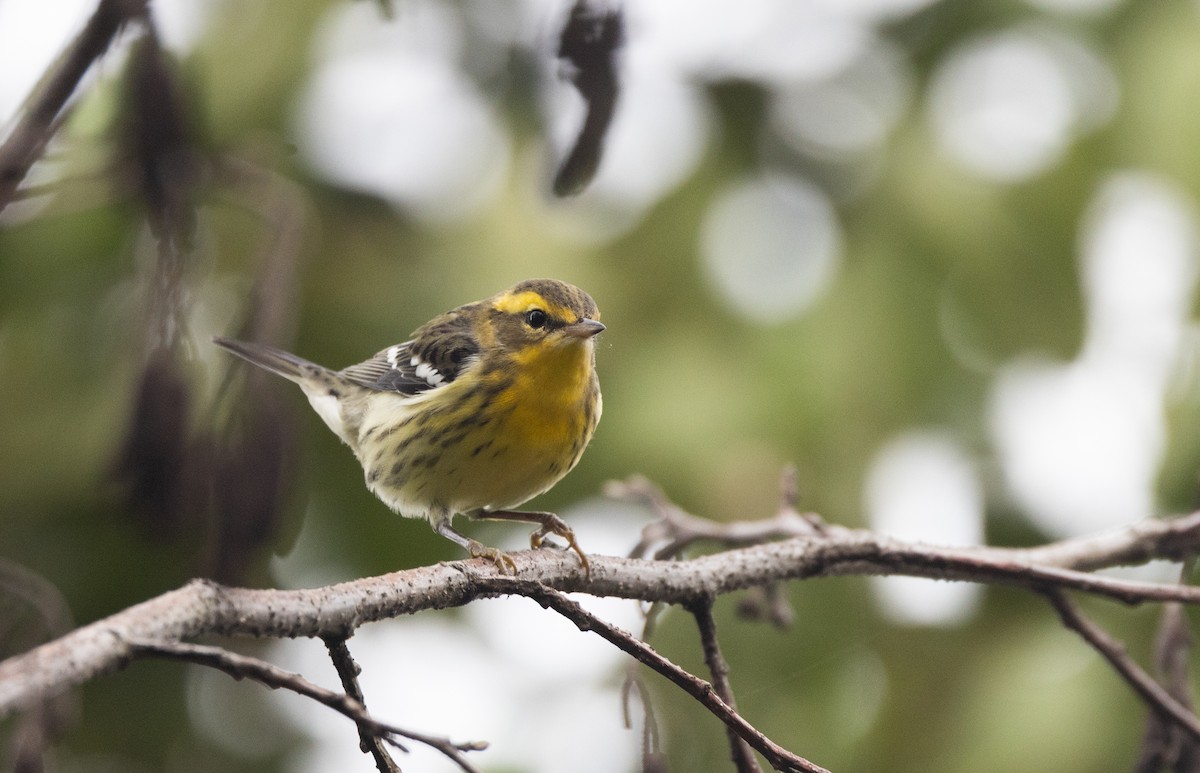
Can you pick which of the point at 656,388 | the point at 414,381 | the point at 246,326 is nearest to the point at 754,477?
the point at 656,388

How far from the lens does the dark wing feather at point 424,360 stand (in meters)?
3.50

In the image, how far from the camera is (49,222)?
3.39m

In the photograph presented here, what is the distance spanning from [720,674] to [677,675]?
39 cm

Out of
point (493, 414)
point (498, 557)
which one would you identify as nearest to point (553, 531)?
point (493, 414)

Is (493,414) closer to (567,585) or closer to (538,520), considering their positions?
(538,520)

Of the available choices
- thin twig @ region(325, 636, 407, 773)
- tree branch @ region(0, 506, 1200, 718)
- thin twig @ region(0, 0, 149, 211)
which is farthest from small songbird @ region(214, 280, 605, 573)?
thin twig @ region(0, 0, 149, 211)

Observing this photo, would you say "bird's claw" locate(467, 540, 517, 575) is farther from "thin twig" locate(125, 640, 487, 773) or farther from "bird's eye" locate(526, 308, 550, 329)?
"bird's eye" locate(526, 308, 550, 329)

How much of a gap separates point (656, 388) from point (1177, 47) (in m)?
1.76

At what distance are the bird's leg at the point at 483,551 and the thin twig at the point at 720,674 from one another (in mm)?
294

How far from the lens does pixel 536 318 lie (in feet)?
10.8

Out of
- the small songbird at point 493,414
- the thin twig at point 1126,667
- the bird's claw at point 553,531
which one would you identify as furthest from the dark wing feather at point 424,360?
the thin twig at point 1126,667

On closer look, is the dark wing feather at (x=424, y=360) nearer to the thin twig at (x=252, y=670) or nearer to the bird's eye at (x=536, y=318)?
the bird's eye at (x=536, y=318)

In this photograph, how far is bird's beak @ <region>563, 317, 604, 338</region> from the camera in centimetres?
306

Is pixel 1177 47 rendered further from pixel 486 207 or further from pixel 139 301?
pixel 139 301
